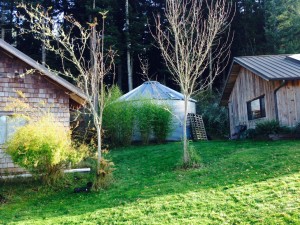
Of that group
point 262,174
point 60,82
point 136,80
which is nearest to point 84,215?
point 262,174

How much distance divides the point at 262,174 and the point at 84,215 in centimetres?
391

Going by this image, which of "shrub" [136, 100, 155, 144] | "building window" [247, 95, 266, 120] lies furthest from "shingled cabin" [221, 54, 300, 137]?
"shrub" [136, 100, 155, 144]

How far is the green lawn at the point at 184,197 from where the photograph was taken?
5.26 metres

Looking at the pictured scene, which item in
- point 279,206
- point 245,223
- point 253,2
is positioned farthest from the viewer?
point 253,2

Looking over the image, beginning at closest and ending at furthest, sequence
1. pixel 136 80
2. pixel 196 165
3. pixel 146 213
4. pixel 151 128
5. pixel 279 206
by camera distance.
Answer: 1. pixel 279 206
2. pixel 146 213
3. pixel 196 165
4. pixel 151 128
5. pixel 136 80

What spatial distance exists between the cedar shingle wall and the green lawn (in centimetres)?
215

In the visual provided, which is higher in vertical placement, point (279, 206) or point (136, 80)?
point (136, 80)

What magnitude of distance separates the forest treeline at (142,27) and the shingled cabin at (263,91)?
6130 mm

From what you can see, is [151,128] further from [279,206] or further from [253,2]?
[253,2]

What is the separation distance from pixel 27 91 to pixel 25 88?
10 centimetres

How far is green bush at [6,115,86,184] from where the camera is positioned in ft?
24.0

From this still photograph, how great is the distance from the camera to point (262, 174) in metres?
7.04

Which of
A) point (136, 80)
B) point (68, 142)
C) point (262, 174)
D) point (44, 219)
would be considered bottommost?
point (44, 219)

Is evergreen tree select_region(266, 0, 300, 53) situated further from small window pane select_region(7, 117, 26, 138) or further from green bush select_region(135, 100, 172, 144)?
small window pane select_region(7, 117, 26, 138)
